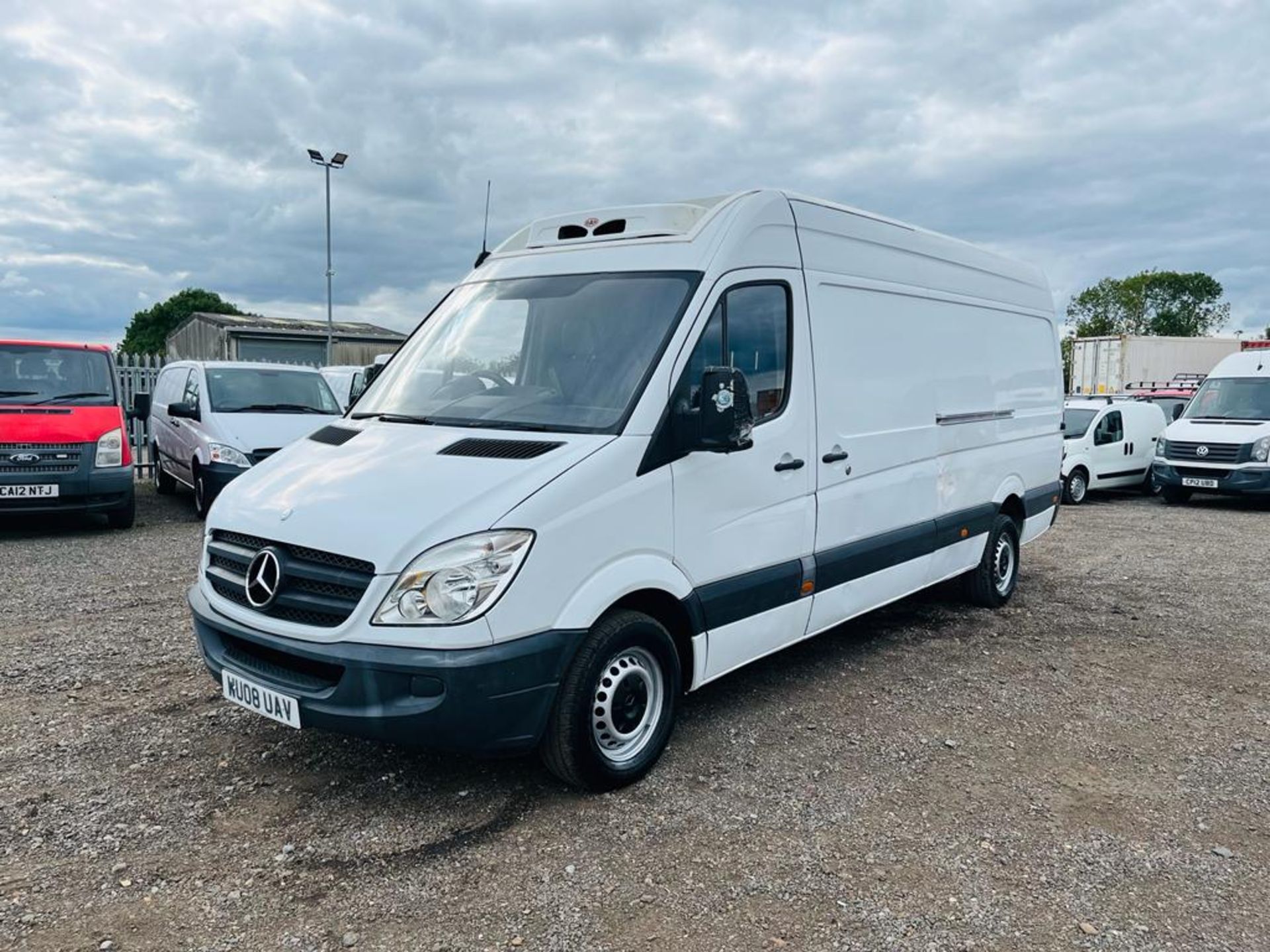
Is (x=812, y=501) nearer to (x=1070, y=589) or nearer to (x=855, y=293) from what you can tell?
(x=855, y=293)

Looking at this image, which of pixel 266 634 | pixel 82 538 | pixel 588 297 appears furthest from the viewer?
pixel 82 538

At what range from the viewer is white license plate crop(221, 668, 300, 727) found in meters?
3.40

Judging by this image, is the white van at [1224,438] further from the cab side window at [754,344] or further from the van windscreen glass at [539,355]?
the van windscreen glass at [539,355]

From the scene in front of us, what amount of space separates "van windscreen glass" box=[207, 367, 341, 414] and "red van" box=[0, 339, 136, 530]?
109 cm

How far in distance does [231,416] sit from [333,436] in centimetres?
681

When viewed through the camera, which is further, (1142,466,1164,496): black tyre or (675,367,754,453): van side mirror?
(1142,466,1164,496): black tyre

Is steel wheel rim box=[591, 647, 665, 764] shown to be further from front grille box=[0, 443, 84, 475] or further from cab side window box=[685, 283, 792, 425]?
front grille box=[0, 443, 84, 475]

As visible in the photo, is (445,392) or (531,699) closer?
(531,699)

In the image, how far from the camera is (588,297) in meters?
4.28

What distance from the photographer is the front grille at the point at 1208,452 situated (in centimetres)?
1320

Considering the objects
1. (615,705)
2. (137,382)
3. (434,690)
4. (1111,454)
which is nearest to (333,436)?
(434,690)

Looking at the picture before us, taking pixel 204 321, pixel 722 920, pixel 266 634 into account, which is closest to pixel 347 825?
pixel 266 634

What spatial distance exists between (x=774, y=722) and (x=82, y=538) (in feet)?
26.5

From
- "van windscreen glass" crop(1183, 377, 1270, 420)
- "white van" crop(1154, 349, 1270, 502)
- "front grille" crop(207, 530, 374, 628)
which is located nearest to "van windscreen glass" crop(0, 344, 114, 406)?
"front grille" crop(207, 530, 374, 628)
